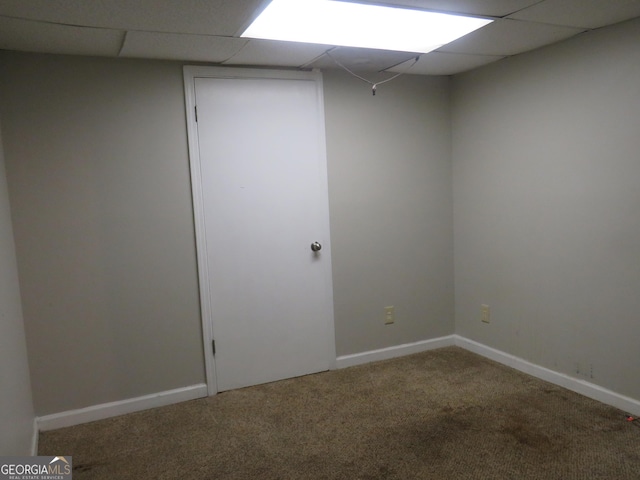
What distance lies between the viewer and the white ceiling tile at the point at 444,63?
3.04m

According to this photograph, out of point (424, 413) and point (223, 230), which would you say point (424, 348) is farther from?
point (223, 230)

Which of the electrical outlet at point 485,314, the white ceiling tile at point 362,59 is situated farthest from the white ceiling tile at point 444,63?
the electrical outlet at point 485,314

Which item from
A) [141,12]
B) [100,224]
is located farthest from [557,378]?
[141,12]

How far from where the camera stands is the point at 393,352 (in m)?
3.66

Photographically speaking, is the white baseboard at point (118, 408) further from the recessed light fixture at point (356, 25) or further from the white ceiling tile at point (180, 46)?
the recessed light fixture at point (356, 25)

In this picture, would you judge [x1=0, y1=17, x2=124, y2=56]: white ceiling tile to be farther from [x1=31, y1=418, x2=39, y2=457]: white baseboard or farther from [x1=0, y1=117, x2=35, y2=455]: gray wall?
[x1=31, y1=418, x2=39, y2=457]: white baseboard

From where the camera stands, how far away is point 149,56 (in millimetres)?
2740

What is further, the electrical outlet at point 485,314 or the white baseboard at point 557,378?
the electrical outlet at point 485,314

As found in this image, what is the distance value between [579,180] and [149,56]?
262cm

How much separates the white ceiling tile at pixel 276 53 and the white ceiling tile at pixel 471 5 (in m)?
0.71

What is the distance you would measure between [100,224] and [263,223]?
3.26ft

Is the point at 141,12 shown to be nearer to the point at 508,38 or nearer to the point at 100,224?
the point at 100,224

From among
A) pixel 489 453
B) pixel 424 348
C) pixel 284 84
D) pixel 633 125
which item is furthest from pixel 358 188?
pixel 489 453

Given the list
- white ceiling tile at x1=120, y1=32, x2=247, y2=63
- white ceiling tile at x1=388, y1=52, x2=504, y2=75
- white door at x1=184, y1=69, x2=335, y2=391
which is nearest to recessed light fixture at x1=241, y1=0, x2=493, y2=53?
white ceiling tile at x1=120, y1=32, x2=247, y2=63
